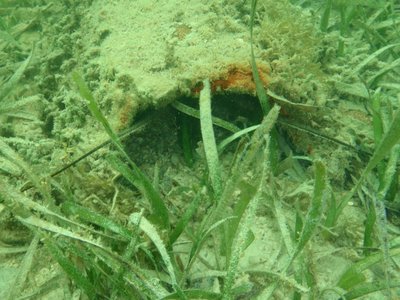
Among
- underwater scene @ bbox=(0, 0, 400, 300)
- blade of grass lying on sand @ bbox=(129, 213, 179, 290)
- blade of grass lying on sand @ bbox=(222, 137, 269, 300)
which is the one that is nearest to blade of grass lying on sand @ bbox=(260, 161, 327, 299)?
underwater scene @ bbox=(0, 0, 400, 300)

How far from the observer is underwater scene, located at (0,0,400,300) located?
1.51m

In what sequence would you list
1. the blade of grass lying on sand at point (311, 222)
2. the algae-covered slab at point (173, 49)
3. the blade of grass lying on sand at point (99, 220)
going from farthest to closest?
the algae-covered slab at point (173, 49)
the blade of grass lying on sand at point (99, 220)
the blade of grass lying on sand at point (311, 222)

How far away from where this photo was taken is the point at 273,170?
1.98 m

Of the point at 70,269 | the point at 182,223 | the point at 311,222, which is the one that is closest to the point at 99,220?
the point at 70,269

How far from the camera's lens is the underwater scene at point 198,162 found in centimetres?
151

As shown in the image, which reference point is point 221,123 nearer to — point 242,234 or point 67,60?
point 242,234

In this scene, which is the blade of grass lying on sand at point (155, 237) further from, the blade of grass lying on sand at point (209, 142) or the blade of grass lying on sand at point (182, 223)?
the blade of grass lying on sand at point (209, 142)

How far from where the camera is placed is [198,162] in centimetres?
204

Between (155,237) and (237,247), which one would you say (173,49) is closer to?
(155,237)

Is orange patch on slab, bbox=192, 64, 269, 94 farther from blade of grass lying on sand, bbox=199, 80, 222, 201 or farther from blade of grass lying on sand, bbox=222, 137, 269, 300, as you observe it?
blade of grass lying on sand, bbox=222, 137, 269, 300

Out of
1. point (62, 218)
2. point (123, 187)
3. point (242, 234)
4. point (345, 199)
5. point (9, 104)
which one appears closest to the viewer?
point (242, 234)

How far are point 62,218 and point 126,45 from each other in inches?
39.6

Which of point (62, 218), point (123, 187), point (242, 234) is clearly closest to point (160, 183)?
point (123, 187)

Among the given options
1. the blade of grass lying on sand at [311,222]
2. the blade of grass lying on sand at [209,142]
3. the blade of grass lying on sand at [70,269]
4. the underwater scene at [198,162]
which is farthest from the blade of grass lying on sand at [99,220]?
the blade of grass lying on sand at [311,222]
